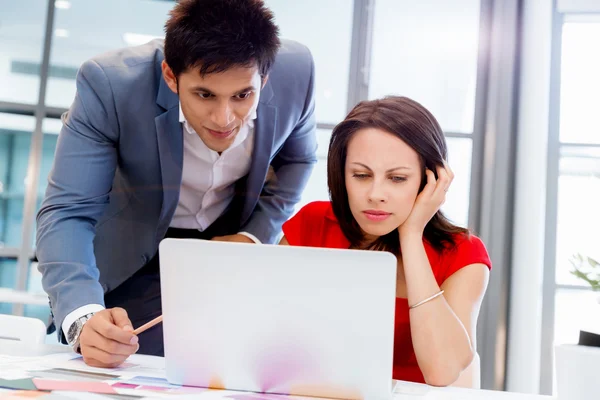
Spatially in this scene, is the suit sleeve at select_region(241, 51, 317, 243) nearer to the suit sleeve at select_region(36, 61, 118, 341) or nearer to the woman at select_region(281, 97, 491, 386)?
the woman at select_region(281, 97, 491, 386)

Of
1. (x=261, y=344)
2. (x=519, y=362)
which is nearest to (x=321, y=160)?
(x=519, y=362)

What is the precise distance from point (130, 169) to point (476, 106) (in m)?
2.66

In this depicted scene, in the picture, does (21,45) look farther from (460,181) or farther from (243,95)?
(243,95)

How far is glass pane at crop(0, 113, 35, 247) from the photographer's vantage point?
154 inches

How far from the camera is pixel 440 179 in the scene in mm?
1527

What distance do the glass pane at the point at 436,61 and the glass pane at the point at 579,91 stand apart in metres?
0.54

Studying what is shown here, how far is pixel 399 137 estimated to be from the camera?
1.54 metres

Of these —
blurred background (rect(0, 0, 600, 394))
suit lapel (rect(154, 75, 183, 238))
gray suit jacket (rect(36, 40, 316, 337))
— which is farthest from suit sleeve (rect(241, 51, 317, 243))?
blurred background (rect(0, 0, 600, 394))

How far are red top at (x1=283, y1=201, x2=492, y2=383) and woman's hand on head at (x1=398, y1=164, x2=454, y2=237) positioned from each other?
146mm

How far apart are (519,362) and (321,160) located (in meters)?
1.64

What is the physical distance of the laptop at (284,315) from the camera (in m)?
0.90

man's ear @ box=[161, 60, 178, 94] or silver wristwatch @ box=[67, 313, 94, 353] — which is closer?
silver wristwatch @ box=[67, 313, 94, 353]

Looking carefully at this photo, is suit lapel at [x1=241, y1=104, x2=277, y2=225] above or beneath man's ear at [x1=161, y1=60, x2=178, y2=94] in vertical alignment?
beneath

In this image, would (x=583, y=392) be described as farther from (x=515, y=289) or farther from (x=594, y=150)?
(x=594, y=150)
